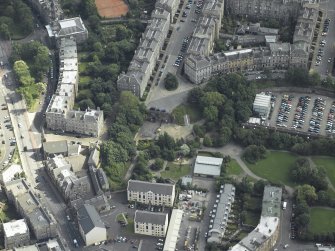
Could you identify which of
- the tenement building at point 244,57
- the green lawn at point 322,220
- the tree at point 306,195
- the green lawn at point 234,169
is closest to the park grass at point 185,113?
the tenement building at point 244,57

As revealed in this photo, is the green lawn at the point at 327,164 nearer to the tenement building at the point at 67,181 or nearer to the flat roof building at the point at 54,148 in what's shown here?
the tenement building at the point at 67,181

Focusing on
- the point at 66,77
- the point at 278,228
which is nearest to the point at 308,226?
the point at 278,228

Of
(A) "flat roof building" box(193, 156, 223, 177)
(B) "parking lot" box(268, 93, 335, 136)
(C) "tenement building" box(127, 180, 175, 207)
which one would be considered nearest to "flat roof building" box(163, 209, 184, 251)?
(C) "tenement building" box(127, 180, 175, 207)

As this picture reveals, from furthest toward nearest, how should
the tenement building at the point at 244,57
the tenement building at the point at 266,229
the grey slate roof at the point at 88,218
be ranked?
the tenement building at the point at 244,57 → the grey slate roof at the point at 88,218 → the tenement building at the point at 266,229

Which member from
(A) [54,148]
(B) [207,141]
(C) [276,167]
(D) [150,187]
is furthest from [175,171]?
(A) [54,148]

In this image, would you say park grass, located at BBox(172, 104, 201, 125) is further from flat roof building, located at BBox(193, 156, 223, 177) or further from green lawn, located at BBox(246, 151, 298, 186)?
green lawn, located at BBox(246, 151, 298, 186)

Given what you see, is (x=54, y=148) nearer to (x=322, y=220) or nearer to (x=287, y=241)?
(x=287, y=241)

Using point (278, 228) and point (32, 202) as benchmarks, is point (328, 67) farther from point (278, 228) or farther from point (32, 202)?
point (32, 202)
